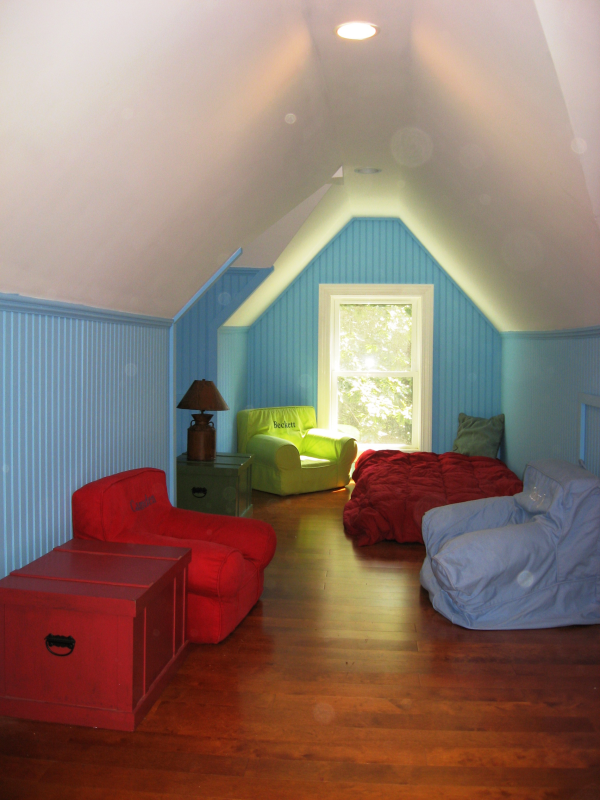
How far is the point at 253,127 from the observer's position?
3.01 m

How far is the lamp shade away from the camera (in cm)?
481

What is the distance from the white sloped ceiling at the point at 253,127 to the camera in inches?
72.3

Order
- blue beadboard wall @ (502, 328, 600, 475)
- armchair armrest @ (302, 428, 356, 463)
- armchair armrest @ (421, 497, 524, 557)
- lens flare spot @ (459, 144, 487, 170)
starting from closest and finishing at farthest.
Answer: lens flare spot @ (459, 144, 487, 170) < armchair armrest @ (421, 497, 524, 557) < blue beadboard wall @ (502, 328, 600, 475) < armchair armrest @ (302, 428, 356, 463)

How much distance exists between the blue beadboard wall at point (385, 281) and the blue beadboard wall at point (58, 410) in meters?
3.64

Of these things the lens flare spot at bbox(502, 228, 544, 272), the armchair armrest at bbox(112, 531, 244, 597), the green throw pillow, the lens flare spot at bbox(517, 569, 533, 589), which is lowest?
the lens flare spot at bbox(517, 569, 533, 589)

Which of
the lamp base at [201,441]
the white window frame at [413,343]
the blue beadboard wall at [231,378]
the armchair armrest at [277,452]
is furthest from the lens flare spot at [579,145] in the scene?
the white window frame at [413,343]

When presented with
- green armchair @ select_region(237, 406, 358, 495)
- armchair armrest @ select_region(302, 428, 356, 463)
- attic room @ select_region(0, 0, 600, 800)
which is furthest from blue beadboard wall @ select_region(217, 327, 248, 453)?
attic room @ select_region(0, 0, 600, 800)

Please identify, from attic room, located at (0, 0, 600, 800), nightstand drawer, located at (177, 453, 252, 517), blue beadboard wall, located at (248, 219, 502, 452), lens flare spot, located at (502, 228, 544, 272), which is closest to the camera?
attic room, located at (0, 0, 600, 800)

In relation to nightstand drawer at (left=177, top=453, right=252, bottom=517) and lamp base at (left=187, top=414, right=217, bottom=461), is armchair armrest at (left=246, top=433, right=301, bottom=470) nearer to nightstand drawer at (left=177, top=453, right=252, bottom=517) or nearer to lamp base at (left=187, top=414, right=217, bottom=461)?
lamp base at (left=187, top=414, right=217, bottom=461)

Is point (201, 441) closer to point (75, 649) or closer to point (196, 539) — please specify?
point (196, 539)

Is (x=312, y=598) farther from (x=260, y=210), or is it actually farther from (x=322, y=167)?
(x=322, y=167)

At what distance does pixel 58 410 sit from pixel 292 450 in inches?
135

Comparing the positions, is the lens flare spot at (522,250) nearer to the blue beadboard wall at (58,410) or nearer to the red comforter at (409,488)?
the red comforter at (409,488)

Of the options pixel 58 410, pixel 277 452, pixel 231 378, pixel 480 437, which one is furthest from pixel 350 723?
pixel 480 437
